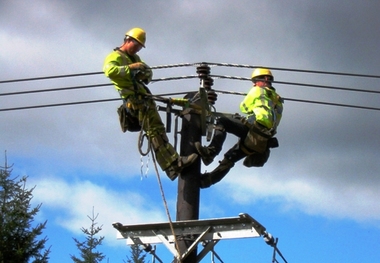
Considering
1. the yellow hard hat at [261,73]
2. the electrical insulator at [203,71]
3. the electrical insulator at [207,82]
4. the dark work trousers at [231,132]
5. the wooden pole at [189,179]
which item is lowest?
the wooden pole at [189,179]

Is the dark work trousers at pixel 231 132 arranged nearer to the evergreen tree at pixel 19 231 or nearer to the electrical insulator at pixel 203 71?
the electrical insulator at pixel 203 71

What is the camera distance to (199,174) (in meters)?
9.23

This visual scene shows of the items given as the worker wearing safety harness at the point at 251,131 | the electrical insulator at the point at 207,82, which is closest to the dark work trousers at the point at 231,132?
the worker wearing safety harness at the point at 251,131

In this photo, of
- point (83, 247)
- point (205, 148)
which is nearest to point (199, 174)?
point (205, 148)

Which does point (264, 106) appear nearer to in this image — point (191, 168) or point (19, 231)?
point (191, 168)

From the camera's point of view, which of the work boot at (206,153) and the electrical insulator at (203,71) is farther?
the electrical insulator at (203,71)

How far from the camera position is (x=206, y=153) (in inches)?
363

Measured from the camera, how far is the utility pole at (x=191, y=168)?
29.2 feet

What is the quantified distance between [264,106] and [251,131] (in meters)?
0.34

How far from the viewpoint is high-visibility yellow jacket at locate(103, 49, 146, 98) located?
8984 mm

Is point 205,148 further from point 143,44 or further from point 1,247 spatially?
point 1,247

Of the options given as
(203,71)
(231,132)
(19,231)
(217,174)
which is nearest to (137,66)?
(203,71)

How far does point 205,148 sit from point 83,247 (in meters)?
14.4

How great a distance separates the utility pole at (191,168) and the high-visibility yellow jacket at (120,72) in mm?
639
